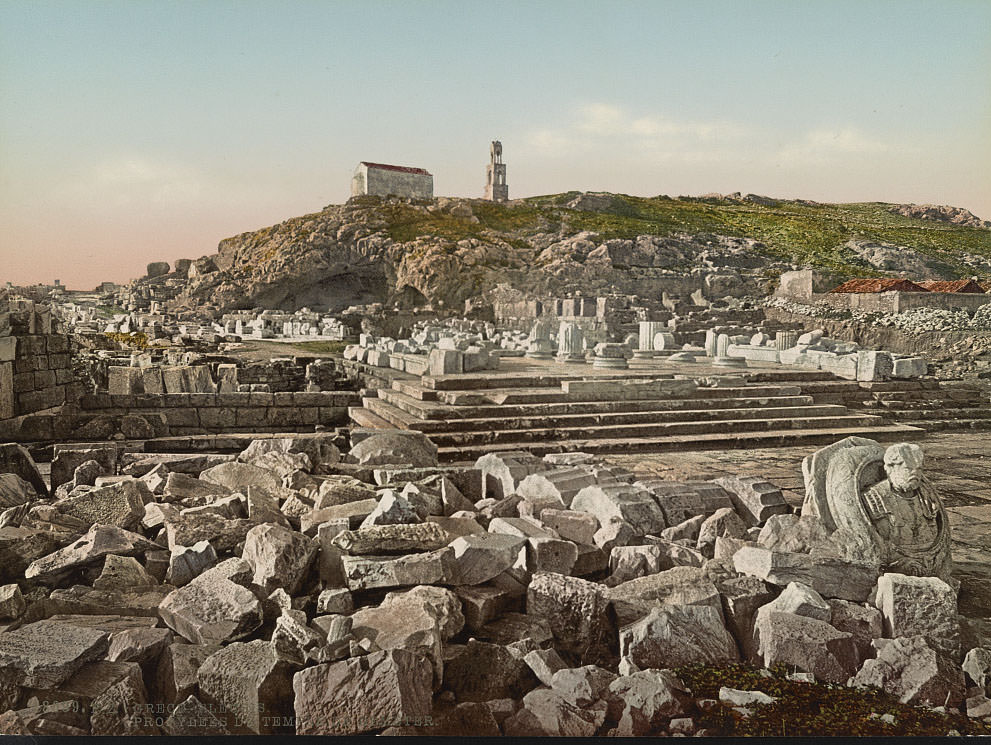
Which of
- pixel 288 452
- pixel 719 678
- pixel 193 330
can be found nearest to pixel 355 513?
pixel 288 452

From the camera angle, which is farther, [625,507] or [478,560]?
[625,507]

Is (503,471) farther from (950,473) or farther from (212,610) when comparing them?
(950,473)

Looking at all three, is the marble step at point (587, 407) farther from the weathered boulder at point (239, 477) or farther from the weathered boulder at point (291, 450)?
the weathered boulder at point (239, 477)

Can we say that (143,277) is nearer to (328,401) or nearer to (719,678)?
(328,401)

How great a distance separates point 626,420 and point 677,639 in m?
3.49

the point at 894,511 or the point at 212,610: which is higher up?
the point at 894,511

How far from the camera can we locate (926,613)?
10.5 ft

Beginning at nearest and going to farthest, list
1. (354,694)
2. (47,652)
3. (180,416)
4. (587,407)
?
1. (354,694)
2. (47,652)
3. (587,407)
4. (180,416)

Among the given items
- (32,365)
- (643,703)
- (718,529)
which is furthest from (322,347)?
(643,703)

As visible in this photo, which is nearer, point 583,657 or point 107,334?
point 583,657

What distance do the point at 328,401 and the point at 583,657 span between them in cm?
695

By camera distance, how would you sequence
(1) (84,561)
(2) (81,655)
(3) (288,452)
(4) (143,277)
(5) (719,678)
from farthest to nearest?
(4) (143,277)
(3) (288,452)
(1) (84,561)
(5) (719,678)
(2) (81,655)

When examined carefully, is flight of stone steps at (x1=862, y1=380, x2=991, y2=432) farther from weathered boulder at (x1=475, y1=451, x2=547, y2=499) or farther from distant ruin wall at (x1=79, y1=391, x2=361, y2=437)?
distant ruin wall at (x1=79, y1=391, x2=361, y2=437)

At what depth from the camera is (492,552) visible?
11.6ft
